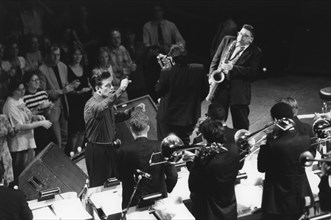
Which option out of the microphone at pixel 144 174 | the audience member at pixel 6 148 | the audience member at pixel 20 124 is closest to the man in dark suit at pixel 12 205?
the microphone at pixel 144 174

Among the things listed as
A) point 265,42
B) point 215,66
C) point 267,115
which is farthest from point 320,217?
point 265,42

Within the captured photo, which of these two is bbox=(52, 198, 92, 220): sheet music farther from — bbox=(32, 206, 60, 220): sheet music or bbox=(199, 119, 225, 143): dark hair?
bbox=(199, 119, 225, 143): dark hair

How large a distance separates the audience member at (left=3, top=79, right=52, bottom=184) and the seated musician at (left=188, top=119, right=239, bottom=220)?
2269mm

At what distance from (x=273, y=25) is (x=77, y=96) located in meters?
4.47

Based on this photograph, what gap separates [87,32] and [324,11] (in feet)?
14.6

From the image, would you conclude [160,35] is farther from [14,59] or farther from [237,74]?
[14,59]

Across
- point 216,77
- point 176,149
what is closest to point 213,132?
point 176,149

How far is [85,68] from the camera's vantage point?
8.14m

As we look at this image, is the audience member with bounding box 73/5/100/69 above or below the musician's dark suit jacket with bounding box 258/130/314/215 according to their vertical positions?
above

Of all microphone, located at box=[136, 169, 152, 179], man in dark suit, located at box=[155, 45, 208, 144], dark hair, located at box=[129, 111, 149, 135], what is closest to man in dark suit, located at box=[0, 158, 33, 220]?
microphone, located at box=[136, 169, 152, 179]

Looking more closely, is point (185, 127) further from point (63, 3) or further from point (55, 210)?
point (63, 3)

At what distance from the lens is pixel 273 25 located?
10.9 meters

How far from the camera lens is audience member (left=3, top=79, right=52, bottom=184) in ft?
22.3

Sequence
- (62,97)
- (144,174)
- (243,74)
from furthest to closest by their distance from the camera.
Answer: (62,97) < (243,74) < (144,174)
